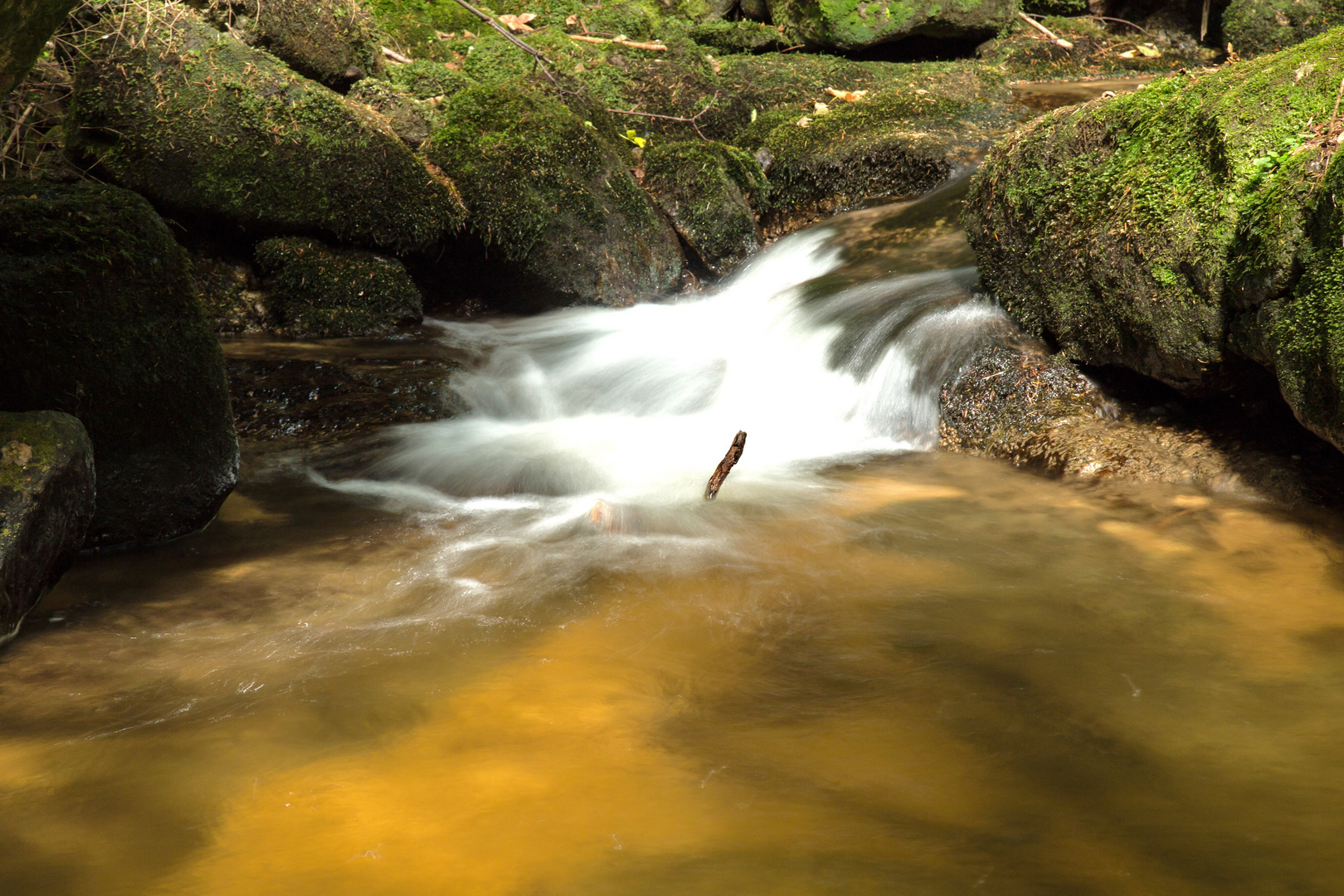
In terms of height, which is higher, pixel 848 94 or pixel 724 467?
pixel 848 94

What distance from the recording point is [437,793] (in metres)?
2.09

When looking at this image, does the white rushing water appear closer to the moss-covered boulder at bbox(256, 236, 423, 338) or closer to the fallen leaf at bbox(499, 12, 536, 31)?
the moss-covered boulder at bbox(256, 236, 423, 338)

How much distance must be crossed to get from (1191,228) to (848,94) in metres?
8.25

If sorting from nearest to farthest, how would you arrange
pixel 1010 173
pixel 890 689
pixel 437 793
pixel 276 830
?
pixel 276 830 → pixel 437 793 → pixel 890 689 → pixel 1010 173

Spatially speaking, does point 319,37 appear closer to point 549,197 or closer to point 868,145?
point 549,197

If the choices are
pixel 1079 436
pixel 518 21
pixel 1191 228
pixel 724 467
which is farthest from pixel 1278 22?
pixel 724 467

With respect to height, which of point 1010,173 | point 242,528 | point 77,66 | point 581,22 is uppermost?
point 581,22

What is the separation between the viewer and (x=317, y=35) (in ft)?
27.5

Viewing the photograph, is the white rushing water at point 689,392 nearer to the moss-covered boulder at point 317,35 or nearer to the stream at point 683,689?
the stream at point 683,689

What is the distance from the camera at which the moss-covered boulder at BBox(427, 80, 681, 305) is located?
7988 mm

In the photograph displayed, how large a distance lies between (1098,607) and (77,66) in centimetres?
771

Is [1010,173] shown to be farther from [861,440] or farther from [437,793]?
[437,793]

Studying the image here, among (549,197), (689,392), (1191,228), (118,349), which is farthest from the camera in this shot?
(549,197)

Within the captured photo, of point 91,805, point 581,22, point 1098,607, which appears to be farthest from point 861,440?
point 581,22
